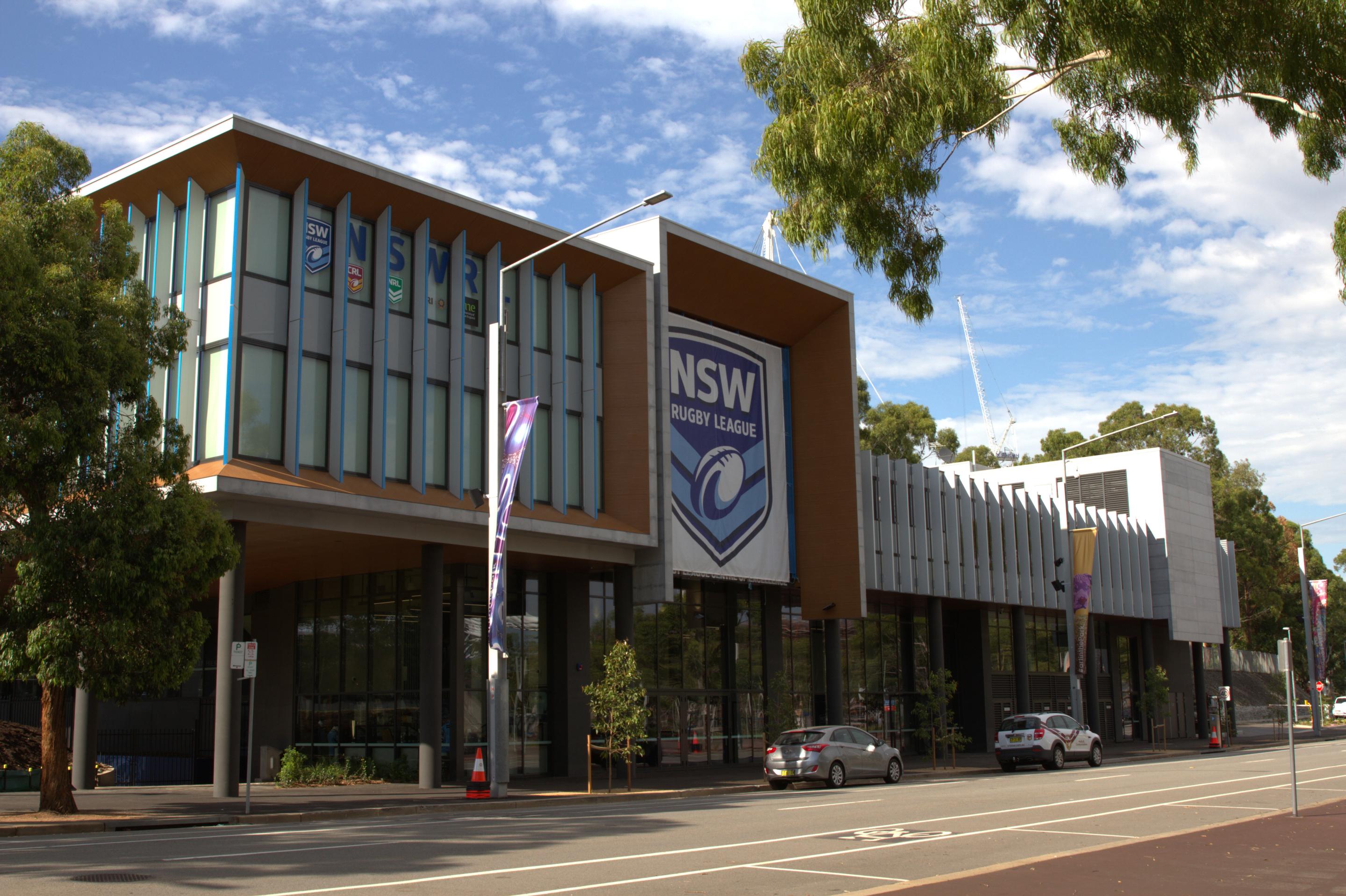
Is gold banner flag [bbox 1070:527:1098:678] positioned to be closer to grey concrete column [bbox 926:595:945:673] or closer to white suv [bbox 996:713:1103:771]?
grey concrete column [bbox 926:595:945:673]

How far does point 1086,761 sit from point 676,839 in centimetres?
2476

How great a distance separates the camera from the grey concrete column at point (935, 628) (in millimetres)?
41750

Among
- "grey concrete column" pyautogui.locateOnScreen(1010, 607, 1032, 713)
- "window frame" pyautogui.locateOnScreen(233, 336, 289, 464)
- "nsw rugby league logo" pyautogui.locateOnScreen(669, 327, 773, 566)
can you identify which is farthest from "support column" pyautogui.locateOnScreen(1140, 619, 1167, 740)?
"window frame" pyautogui.locateOnScreen(233, 336, 289, 464)

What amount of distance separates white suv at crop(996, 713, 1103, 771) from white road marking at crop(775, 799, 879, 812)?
1297cm

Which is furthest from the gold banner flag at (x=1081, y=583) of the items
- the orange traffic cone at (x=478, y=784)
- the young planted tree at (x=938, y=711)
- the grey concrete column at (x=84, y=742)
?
the grey concrete column at (x=84, y=742)

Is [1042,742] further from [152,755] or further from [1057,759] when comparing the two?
[152,755]

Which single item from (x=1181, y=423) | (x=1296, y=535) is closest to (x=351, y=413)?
(x=1181, y=423)

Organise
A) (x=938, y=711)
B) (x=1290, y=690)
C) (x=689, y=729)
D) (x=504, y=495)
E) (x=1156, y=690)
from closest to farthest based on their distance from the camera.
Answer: (x=1290, y=690) < (x=504, y=495) < (x=689, y=729) < (x=938, y=711) < (x=1156, y=690)

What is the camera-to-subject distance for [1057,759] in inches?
1297

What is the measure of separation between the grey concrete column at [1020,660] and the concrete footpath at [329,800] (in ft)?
42.0

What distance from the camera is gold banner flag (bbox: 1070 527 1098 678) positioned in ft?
143

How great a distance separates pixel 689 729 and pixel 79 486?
19817 mm

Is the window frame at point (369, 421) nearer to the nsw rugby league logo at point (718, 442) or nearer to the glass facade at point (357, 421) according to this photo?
the glass facade at point (357, 421)

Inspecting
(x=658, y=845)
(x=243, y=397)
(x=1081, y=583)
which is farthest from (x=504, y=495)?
(x=1081, y=583)
